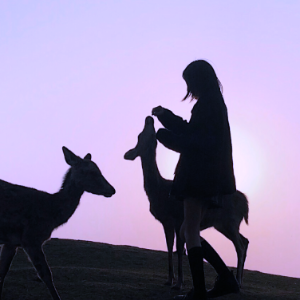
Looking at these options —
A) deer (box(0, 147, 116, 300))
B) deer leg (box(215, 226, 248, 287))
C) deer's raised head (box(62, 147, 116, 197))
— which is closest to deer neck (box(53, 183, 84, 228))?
deer (box(0, 147, 116, 300))

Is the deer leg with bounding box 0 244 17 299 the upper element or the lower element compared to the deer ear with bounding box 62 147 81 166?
lower

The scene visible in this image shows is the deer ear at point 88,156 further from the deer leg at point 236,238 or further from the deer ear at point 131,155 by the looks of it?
the deer leg at point 236,238

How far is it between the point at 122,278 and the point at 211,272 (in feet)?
11.0

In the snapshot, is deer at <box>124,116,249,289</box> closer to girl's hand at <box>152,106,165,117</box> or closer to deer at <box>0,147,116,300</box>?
deer at <box>0,147,116,300</box>

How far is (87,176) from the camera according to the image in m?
8.34

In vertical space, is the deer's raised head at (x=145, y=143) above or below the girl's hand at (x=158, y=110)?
above

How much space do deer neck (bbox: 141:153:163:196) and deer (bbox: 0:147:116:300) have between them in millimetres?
1901

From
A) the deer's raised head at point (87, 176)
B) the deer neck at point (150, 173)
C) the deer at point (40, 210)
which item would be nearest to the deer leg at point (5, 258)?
the deer at point (40, 210)

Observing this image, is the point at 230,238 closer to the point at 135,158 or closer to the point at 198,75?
the point at 135,158

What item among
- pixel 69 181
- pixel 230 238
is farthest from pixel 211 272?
pixel 69 181

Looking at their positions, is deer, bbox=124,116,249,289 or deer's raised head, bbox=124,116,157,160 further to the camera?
deer's raised head, bbox=124,116,157,160

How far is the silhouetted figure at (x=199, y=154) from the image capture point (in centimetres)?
636

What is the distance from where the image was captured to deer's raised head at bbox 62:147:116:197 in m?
8.31

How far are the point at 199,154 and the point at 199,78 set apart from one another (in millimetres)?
973
